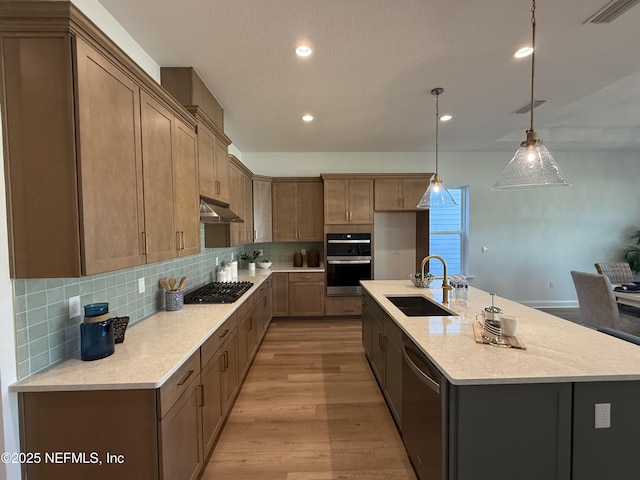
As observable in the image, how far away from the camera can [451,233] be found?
536 cm

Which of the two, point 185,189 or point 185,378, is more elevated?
point 185,189

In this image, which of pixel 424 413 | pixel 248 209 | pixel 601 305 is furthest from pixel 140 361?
pixel 601 305

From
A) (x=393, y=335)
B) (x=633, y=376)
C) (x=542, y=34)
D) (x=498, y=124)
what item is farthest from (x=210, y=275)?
(x=498, y=124)

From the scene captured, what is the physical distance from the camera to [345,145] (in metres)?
4.73

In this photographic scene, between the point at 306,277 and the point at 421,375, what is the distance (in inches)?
129

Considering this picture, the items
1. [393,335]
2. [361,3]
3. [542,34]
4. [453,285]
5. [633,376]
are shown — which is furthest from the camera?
[453,285]

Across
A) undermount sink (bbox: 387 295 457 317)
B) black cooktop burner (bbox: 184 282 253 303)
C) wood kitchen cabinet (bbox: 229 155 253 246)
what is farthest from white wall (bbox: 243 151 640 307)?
undermount sink (bbox: 387 295 457 317)

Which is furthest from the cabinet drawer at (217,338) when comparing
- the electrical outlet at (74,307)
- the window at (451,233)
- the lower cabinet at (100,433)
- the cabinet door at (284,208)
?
the window at (451,233)

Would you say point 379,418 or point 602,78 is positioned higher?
point 602,78

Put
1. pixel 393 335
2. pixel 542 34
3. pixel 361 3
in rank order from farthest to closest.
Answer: pixel 393 335, pixel 542 34, pixel 361 3

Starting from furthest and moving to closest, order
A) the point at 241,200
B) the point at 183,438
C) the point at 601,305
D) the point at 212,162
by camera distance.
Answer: the point at 241,200 → the point at 601,305 → the point at 212,162 → the point at 183,438

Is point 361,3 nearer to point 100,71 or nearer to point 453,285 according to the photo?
point 100,71

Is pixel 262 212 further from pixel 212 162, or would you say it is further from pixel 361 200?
pixel 212 162

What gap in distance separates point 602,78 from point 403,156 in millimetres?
2802
